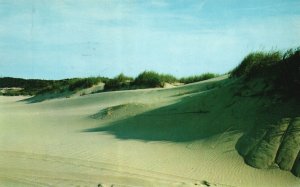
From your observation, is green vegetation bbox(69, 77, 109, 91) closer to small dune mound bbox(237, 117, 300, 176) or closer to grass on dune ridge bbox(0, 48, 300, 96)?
grass on dune ridge bbox(0, 48, 300, 96)

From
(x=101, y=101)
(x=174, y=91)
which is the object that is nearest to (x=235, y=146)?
(x=174, y=91)

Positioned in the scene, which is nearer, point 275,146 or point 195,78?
point 275,146

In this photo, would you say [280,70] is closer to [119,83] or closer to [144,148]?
[144,148]

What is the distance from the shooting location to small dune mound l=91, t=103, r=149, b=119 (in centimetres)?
1378

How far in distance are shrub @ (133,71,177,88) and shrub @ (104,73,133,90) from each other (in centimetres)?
57

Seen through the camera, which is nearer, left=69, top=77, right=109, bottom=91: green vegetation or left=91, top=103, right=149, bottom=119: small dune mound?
left=91, top=103, right=149, bottom=119: small dune mound

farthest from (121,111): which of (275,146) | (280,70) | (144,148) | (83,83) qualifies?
(83,83)

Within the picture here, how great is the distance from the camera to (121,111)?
14.2 meters

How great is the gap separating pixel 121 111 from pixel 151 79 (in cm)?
964

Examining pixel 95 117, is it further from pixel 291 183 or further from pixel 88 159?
pixel 291 183

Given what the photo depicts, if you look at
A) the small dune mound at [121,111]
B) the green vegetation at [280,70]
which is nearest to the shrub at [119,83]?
the small dune mound at [121,111]

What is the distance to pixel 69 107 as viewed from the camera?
66.4 ft

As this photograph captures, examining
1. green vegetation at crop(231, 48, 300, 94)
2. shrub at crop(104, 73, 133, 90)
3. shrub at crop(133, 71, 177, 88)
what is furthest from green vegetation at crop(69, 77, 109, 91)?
green vegetation at crop(231, 48, 300, 94)

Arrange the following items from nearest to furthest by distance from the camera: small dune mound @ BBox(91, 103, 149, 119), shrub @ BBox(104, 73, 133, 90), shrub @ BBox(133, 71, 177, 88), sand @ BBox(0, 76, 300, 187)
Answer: sand @ BBox(0, 76, 300, 187)
small dune mound @ BBox(91, 103, 149, 119)
shrub @ BBox(133, 71, 177, 88)
shrub @ BBox(104, 73, 133, 90)
